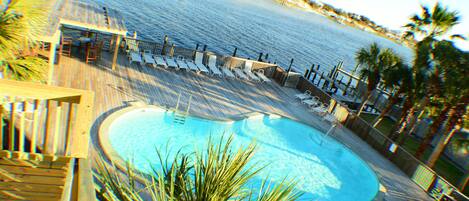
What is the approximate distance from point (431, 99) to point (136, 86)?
1259 cm

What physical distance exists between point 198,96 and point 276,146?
3655mm

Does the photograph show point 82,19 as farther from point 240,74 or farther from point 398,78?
point 398,78

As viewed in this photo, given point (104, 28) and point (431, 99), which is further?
point (431, 99)

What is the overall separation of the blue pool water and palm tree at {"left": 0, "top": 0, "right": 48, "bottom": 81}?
11.8ft

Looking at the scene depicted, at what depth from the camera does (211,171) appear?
3217mm

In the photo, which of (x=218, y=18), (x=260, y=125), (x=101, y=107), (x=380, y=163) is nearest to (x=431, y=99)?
(x=380, y=163)

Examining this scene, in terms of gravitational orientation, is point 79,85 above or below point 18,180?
below

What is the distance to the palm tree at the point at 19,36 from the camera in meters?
4.82

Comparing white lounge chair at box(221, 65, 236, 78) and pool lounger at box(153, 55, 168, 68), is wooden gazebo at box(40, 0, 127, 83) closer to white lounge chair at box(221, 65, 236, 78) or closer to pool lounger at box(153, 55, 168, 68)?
pool lounger at box(153, 55, 168, 68)

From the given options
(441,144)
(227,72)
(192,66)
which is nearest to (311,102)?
(227,72)

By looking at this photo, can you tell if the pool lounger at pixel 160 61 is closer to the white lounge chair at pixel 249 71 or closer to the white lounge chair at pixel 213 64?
the white lounge chair at pixel 213 64

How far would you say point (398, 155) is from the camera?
12.1 m

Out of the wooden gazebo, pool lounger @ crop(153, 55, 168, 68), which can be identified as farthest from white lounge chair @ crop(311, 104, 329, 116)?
the wooden gazebo

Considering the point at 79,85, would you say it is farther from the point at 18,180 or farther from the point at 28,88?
the point at 28,88
